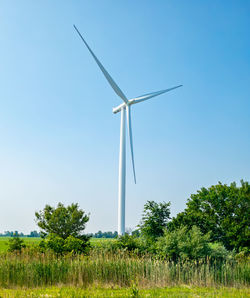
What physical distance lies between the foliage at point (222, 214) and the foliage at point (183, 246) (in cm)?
592

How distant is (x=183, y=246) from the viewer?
1443 cm

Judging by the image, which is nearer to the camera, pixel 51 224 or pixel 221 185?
pixel 221 185

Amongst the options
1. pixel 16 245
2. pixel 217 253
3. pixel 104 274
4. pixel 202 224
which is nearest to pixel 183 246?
pixel 217 253

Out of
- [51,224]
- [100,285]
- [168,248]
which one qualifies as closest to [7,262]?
[100,285]

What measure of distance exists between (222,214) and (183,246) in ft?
30.9

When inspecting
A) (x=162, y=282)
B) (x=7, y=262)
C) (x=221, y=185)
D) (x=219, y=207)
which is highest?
(x=221, y=185)

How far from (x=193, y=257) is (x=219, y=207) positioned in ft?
30.8

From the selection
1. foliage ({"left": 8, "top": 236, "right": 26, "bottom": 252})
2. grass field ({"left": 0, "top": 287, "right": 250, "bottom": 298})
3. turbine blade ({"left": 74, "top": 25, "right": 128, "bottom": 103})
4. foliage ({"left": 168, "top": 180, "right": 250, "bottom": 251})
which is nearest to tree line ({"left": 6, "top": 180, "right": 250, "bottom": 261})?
foliage ({"left": 168, "top": 180, "right": 250, "bottom": 251})

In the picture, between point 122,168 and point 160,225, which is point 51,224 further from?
point 160,225

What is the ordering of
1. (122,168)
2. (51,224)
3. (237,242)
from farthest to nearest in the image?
1. (51,224)
2. (122,168)
3. (237,242)

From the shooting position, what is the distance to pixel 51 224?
3108 centimetres

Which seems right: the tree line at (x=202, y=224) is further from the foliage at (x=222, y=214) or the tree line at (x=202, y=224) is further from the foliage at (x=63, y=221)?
the foliage at (x=63, y=221)

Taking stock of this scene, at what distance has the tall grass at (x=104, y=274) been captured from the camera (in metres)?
12.0

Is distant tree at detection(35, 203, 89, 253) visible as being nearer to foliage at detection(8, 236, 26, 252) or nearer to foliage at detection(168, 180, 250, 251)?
foliage at detection(8, 236, 26, 252)
